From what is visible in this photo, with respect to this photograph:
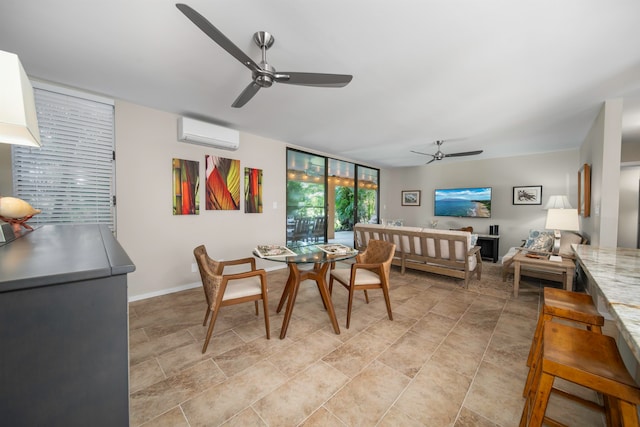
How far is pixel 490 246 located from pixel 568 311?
463 cm

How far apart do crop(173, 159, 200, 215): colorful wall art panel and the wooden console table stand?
5.73 meters

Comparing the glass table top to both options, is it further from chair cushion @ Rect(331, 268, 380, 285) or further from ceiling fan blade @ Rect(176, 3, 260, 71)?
ceiling fan blade @ Rect(176, 3, 260, 71)

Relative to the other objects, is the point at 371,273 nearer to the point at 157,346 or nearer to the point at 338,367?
the point at 338,367

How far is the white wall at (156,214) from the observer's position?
9.64 feet

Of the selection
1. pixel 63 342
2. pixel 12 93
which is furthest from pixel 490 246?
pixel 12 93

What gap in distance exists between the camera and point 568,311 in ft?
4.55

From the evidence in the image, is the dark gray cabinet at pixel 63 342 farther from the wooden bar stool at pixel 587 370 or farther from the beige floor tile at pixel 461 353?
the beige floor tile at pixel 461 353

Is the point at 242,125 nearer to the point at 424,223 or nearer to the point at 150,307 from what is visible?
the point at 150,307

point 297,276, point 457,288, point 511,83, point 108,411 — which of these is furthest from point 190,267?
point 511,83

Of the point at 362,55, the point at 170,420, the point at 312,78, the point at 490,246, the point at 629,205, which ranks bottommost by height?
the point at 170,420

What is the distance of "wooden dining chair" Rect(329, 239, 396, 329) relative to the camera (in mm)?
2424

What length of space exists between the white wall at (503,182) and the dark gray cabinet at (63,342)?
22.4 ft

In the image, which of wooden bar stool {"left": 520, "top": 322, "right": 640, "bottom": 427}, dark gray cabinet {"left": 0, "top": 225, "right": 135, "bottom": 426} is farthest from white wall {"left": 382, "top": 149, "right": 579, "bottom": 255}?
dark gray cabinet {"left": 0, "top": 225, "right": 135, "bottom": 426}

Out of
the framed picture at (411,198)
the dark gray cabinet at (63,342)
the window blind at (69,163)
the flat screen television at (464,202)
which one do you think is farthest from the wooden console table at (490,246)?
the window blind at (69,163)
